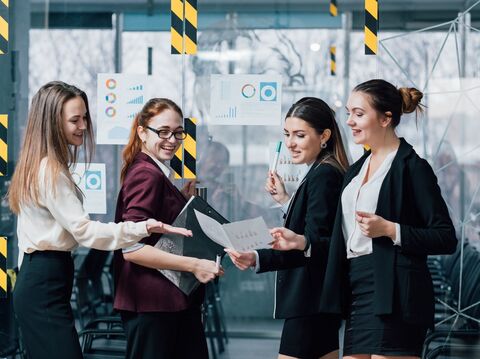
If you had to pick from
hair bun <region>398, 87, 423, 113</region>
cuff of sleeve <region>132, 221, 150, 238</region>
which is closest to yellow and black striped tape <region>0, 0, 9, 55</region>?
cuff of sleeve <region>132, 221, 150, 238</region>

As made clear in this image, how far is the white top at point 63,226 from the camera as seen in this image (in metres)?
3.34

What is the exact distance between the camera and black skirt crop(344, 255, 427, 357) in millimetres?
3268

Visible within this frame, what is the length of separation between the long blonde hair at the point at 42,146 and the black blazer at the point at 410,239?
1280 mm

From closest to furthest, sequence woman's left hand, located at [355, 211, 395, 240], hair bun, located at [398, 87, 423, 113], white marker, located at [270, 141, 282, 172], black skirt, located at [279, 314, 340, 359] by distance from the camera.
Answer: woman's left hand, located at [355, 211, 395, 240], hair bun, located at [398, 87, 423, 113], black skirt, located at [279, 314, 340, 359], white marker, located at [270, 141, 282, 172]

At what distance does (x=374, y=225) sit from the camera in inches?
125

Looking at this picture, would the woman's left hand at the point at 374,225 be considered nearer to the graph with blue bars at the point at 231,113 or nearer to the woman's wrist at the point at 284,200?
the woman's wrist at the point at 284,200

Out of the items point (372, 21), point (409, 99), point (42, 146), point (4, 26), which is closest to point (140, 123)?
point (42, 146)

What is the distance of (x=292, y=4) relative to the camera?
493 centimetres

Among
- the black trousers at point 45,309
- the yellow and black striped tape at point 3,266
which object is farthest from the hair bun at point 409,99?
the yellow and black striped tape at point 3,266

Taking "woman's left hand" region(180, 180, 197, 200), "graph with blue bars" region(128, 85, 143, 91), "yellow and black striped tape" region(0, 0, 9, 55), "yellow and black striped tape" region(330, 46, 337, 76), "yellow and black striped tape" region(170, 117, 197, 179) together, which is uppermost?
"yellow and black striped tape" region(0, 0, 9, 55)

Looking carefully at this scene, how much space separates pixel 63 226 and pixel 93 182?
1397 mm

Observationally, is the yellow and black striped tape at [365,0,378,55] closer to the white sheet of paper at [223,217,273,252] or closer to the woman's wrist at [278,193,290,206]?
the woman's wrist at [278,193,290,206]

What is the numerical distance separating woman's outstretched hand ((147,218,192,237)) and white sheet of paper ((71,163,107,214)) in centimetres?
136

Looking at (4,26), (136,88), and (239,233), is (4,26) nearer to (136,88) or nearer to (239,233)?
(136,88)
